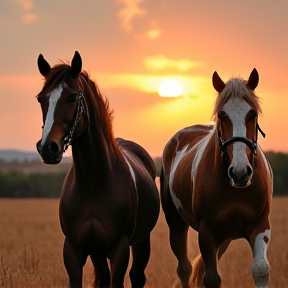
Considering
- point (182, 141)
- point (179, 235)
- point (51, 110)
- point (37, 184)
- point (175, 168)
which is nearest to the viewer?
point (51, 110)

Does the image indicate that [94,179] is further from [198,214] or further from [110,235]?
[198,214]

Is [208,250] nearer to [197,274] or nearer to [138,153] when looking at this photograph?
[197,274]

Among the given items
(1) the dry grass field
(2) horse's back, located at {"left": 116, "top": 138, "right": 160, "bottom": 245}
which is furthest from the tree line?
(2) horse's back, located at {"left": 116, "top": 138, "right": 160, "bottom": 245}

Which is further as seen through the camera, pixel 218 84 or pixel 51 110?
pixel 218 84

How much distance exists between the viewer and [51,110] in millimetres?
6219

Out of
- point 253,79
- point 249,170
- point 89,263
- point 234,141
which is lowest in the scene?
point 89,263

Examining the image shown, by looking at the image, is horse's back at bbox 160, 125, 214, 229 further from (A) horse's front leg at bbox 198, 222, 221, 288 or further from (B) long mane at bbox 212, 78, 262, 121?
(B) long mane at bbox 212, 78, 262, 121

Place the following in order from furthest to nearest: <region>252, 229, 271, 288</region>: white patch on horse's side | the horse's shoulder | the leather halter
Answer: the horse's shoulder < <region>252, 229, 271, 288</region>: white patch on horse's side < the leather halter

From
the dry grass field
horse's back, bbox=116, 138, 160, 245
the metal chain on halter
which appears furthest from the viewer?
the dry grass field

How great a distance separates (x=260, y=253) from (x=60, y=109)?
7.71ft

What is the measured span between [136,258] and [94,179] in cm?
183

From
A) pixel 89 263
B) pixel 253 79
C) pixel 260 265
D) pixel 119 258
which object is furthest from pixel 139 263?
pixel 253 79

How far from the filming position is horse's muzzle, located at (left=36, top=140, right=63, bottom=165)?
6.04 meters

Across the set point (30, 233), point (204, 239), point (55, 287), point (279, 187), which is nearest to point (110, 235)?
point (204, 239)
